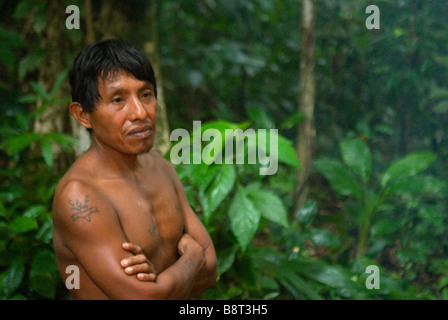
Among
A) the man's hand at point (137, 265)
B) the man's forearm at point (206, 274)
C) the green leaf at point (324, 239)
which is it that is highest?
the man's hand at point (137, 265)

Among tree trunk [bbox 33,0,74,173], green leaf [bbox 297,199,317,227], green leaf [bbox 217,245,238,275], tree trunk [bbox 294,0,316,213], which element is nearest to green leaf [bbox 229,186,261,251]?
green leaf [bbox 217,245,238,275]

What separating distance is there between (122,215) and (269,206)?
3.62 ft

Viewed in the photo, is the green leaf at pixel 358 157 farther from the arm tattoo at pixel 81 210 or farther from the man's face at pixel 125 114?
the arm tattoo at pixel 81 210

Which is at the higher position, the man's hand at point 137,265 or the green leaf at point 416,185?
the green leaf at point 416,185

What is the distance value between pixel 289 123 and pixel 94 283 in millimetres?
2138

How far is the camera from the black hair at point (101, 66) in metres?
1.36

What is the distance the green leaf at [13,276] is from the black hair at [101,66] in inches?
50.5

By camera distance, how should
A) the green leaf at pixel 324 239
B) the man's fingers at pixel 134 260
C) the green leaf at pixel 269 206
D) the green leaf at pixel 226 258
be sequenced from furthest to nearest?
A: the green leaf at pixel 324 239
the green leaf at pixel 226 258
the green leaf at pixel 269 206
the man's fingers at pixel 134 260

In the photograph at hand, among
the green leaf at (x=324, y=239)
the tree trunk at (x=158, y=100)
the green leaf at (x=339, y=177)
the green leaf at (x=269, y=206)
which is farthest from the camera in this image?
the tree trunk at (x=158, y=100)

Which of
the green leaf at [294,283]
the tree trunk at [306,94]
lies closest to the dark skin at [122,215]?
the green leaf at [294,283]

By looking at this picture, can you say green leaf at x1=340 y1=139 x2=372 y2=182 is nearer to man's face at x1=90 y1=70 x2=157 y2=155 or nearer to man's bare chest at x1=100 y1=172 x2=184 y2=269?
man's bare chest at x1=100 y1=172 x2=184 y2=269

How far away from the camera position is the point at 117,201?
4.59 ft

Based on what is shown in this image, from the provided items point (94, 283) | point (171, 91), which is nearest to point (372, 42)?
point (171, 91)

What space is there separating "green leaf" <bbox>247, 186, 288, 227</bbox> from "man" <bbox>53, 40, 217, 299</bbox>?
821mm
